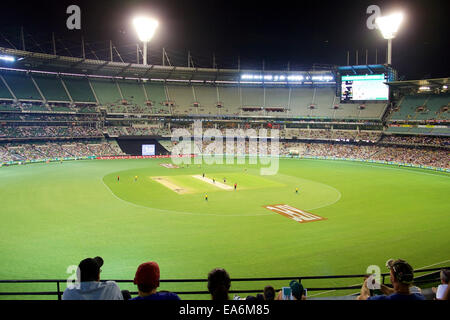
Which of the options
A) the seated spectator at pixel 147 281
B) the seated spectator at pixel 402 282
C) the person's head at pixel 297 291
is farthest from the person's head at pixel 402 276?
the seated spectator at pixel 147 281

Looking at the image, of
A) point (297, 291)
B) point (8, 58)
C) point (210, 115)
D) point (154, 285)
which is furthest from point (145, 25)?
point (154, 285)

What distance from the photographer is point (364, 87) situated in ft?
216

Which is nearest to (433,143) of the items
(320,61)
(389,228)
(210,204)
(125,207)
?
(320,61)

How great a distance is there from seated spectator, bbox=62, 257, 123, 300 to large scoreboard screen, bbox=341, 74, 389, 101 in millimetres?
69965

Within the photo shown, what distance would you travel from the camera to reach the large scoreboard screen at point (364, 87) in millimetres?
64312

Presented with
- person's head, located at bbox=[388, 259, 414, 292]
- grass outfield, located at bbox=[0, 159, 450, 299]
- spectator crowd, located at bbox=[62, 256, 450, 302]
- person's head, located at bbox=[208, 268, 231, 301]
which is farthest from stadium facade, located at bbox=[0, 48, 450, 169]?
person's head, located at bbox=[208, 268, 231, 301]

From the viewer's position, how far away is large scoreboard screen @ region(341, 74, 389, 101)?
2532 inches

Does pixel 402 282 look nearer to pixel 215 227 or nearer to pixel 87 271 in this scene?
pixel 87 271

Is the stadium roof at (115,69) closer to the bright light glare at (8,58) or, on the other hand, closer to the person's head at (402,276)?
the bright light glare at (8,58)

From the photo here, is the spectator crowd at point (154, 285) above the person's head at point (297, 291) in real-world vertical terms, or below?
above

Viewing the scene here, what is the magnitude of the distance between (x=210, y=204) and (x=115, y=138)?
58.5m

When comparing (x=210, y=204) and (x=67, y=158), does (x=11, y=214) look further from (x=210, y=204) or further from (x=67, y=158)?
(x=67, y=158)

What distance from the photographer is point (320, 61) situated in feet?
281

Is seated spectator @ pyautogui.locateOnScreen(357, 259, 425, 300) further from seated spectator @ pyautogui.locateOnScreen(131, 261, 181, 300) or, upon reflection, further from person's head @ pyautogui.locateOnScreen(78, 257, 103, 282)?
person's head @ pyautogui.locateOnScreen(78, 257, 103, 282)
